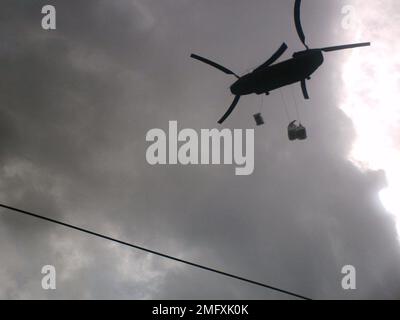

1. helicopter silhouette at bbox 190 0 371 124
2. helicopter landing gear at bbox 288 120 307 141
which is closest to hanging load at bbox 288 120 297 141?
helicopter landing gear at bbox 288 120 307 141

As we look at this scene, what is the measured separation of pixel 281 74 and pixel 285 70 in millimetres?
428

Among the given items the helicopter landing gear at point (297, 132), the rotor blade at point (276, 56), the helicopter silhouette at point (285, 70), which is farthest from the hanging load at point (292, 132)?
the rotor blade at point (276, 56)

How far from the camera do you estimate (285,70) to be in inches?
896

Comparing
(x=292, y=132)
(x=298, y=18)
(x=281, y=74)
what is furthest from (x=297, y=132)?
(x=298, y=18)

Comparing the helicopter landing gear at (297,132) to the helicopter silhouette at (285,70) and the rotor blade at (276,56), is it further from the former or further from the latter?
the rotor blade at (276,56)

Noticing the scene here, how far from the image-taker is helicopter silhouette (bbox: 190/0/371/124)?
72.7 feet

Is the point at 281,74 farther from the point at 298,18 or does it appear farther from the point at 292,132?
the point at 292,132

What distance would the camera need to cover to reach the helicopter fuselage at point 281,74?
22172mm

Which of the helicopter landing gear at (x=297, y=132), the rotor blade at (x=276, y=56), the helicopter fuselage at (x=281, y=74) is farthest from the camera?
the helicopter landing gear at (x=297, y=132)

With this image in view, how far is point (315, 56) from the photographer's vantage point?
22.1m

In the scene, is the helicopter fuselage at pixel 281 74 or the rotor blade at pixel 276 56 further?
the helicopter fuselage at pixel 281 74
